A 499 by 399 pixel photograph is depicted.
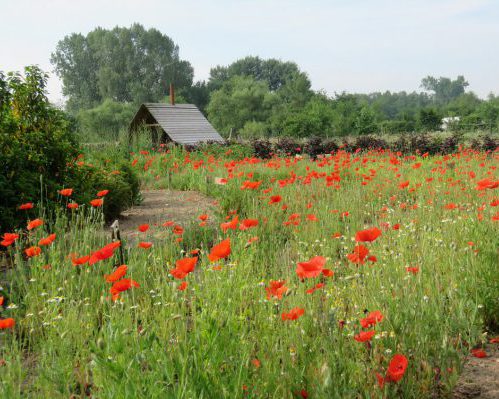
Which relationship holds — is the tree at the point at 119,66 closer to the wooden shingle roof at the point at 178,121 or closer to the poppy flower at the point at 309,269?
the wooden shingle roof at the point at 178,121

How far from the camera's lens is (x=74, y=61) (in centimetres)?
6247

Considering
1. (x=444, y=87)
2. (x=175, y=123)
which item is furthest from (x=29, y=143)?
(x=444, y=87)

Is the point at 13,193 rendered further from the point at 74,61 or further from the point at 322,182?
the point at 74,61

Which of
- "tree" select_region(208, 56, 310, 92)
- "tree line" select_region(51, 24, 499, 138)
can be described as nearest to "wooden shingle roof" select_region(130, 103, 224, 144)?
"tree line" select_region(51, 24, 499, 138)

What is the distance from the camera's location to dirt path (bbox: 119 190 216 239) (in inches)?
263

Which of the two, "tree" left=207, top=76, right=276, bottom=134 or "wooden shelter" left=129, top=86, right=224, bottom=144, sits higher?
"tree" left=207, top=76, right=276, bottom=134

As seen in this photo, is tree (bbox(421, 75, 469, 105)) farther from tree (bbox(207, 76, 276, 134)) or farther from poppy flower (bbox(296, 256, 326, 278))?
poppy flower (bbox(296, 256, 326, 278))

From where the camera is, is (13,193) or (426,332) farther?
(13,193)

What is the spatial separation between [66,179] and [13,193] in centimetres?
108

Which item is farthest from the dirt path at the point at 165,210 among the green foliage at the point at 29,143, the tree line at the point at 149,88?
the tree line at the point at 149,88

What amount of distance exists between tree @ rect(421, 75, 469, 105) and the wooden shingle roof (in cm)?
11807

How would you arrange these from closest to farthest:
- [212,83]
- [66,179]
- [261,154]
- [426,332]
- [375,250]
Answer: [426,332], [375,250], [66,179], [261,154], [212,83]

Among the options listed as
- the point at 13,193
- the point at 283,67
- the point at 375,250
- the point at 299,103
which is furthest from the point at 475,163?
the point at 283,67

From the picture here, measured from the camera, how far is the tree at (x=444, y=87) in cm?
13312
